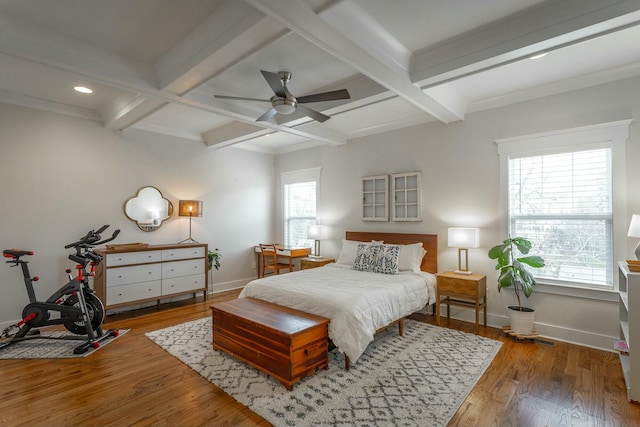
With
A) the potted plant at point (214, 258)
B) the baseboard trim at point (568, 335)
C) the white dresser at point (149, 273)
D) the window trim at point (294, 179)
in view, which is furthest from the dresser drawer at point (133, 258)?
the baseboard trim at point (568, 335)

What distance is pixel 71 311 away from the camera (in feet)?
11.0

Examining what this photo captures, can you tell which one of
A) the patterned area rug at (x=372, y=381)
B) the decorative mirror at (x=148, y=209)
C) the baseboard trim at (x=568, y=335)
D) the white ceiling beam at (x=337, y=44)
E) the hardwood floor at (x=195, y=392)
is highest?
the white ceiling beam at (x=337, y=44)

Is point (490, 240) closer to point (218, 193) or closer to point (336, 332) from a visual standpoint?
point (336, 332)

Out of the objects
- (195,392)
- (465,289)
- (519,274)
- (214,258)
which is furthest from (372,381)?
(214,258)

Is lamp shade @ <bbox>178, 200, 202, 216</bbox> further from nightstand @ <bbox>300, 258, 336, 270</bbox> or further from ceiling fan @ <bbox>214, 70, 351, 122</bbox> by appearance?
ceiling fan @ <bbox>214, 70, 351, 122</bbox>

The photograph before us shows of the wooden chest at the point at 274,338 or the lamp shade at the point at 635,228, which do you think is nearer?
the wooden chest at the point at 274,338

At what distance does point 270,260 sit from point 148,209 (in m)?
2.33

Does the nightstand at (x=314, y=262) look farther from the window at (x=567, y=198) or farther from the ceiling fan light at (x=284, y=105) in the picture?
the ceiling fan light at (x=284, y=105)

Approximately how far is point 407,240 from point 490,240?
1.10 m

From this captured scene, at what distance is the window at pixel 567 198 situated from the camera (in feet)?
10.7

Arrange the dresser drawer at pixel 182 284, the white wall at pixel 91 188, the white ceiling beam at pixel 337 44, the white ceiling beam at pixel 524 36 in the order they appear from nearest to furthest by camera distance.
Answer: the white ceiling beam at pixel 337 44 → the white ceiling beam at pixel 524 36 → the white wall at pixel 91 188 → the dresser drawer at pixel 182 284

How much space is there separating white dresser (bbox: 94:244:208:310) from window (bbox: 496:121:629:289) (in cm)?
453

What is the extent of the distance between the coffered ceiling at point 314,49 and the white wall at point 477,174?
9.9 inches

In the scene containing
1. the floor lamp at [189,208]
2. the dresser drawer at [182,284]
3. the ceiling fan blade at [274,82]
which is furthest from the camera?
the floor lamp at [189,208]
